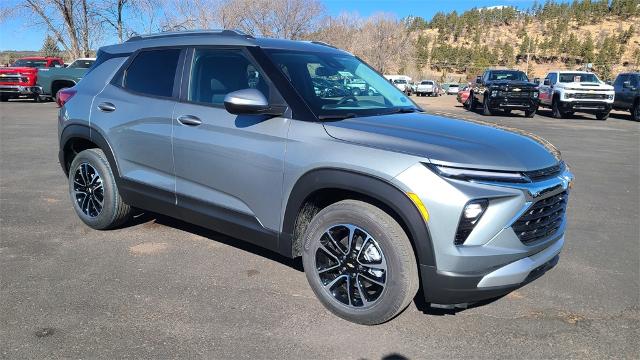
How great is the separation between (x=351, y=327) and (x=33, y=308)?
213 centimetres

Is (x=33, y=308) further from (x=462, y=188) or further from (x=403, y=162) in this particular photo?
(x=462, y=188)

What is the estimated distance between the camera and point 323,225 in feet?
10.8

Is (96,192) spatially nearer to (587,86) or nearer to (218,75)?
(218,75)

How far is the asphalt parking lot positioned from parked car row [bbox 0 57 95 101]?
58.7 ft

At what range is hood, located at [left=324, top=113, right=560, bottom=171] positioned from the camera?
287 cm

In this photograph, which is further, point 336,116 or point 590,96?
point 590,96

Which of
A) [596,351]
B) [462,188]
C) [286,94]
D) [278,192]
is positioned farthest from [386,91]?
[596,351]

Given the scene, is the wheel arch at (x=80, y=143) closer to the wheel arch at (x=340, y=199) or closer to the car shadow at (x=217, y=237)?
the car shadow at (x=217, y=237)

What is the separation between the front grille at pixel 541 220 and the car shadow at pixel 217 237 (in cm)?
183

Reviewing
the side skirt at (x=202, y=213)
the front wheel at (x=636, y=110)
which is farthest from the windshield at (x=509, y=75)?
the side skirt at (x=202, y=213)

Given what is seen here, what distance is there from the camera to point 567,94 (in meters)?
20.4

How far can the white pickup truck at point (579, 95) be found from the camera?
19.8m

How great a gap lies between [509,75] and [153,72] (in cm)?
1961

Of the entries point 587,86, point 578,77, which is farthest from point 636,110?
point 578,77
